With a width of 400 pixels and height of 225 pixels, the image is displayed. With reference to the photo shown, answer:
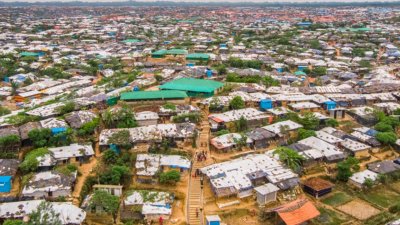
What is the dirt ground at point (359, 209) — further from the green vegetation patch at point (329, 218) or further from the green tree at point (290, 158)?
the green tree at point (290, 158)

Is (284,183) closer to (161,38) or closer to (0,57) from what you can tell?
(0,57)

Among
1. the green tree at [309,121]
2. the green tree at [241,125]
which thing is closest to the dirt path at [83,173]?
the green tree at [241,125]

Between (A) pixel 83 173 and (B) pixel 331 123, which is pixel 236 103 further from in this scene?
(A) pixel 83 173

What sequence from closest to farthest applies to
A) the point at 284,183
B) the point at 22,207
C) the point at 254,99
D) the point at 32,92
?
the point at 22,207 < the point at 284,183 < the point at 254,99 < the point at 32,92

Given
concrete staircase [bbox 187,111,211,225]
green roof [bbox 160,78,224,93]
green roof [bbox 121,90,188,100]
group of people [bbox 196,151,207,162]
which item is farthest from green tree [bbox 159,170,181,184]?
green roof [bbox 160,78,224,93]

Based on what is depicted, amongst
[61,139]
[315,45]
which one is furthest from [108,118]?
[315,45]

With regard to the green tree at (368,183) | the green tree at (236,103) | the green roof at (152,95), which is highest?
the green roof at (152,95)

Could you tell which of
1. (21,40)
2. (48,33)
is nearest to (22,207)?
(21,40)
